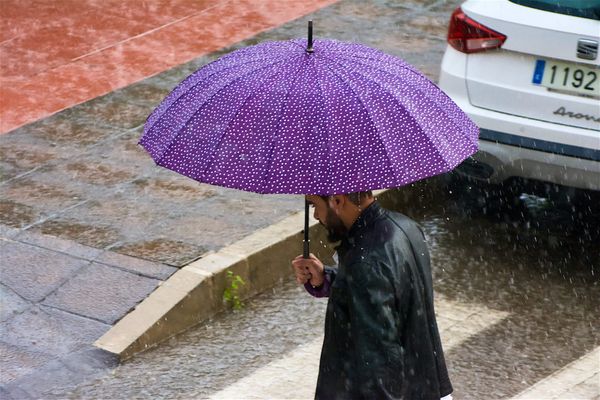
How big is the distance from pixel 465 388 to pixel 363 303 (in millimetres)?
2377

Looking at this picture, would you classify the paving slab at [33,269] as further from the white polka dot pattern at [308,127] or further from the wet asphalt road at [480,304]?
the white polka dot pattern at [308,127]

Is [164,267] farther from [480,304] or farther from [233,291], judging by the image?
[480,304]

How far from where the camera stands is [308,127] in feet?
12.0

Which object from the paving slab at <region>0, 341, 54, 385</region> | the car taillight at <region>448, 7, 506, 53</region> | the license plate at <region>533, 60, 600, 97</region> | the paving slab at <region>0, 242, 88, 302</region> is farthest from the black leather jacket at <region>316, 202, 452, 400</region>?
the car taillight at <region>448, 7, 506, 53</region>

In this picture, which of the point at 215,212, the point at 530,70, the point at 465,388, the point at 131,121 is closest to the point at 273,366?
the point at 465,388

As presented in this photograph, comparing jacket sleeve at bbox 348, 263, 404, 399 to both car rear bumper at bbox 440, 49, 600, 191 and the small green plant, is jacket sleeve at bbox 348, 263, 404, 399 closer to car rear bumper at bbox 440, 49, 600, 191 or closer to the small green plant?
the small green plant

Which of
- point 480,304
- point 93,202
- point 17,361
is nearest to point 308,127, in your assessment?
point 17,361

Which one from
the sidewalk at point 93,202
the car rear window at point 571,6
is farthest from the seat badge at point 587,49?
the sidewalk at point 93,202

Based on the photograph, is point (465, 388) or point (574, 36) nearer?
point (465, 388)

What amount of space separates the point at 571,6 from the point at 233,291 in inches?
93.9

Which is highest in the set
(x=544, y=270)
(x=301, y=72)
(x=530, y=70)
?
(x=301, y=72)

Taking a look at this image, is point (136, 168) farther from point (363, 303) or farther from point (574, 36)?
point (363, 303)

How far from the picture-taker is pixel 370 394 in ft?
11.9

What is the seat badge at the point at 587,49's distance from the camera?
21.4 feet
